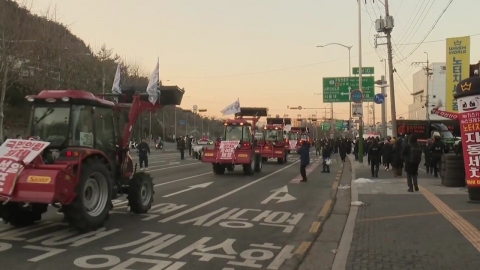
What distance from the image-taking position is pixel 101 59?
44.2m

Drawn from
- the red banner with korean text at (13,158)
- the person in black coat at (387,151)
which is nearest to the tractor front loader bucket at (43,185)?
the red banner with korean text at (13,158)

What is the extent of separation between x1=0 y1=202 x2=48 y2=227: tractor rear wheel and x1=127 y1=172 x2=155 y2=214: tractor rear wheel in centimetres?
193

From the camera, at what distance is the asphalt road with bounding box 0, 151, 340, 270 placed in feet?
23.6

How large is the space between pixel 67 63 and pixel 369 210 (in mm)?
27577

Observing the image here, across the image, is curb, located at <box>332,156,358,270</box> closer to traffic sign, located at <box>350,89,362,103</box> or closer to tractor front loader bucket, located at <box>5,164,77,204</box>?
tractor front loader bucket, located at <box>5,164,77,204</box>

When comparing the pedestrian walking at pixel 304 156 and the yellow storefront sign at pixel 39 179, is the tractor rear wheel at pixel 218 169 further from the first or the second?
the yellow storefront sign at pixel 39 179

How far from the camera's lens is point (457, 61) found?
30875mm

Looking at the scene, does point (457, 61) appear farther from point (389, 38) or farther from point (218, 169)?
point (218, 169)

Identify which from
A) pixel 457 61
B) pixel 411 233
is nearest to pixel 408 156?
pixel 411 233

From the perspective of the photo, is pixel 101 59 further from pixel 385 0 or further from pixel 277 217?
pixel 277 217

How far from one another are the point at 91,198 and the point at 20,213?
134 cm

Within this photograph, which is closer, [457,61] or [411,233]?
[411,233]

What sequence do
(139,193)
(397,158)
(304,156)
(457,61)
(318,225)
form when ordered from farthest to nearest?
(457,61) → (397,158) → (304,156) → (139,193) → (318,225)

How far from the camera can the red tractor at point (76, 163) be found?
8.34 meters
